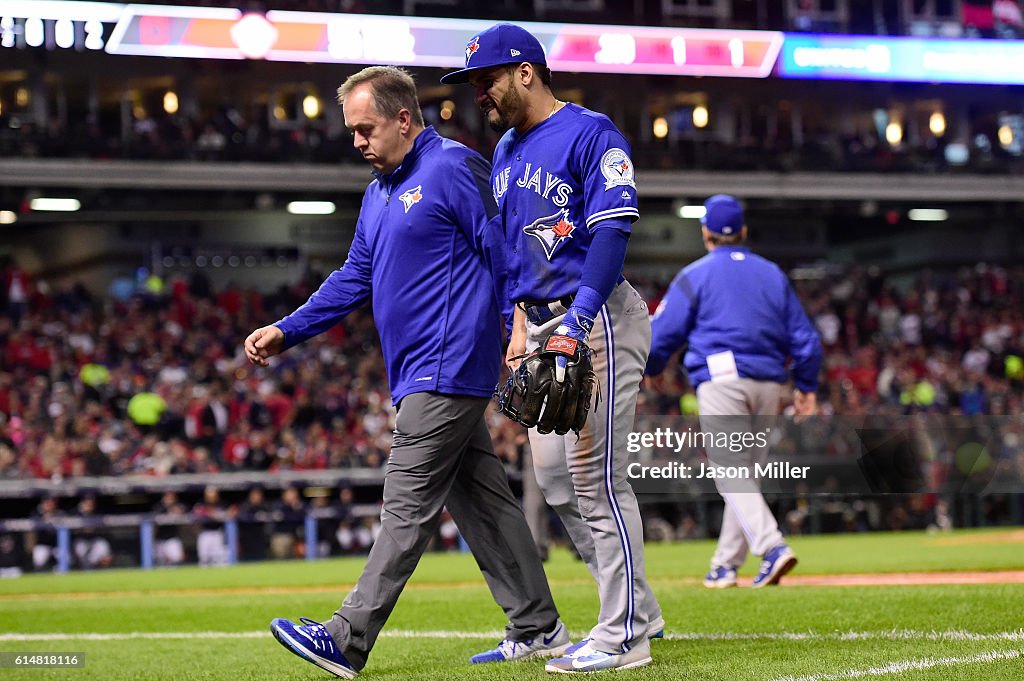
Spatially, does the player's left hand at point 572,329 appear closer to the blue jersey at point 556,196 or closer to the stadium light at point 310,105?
the blue jersey at point 556,196

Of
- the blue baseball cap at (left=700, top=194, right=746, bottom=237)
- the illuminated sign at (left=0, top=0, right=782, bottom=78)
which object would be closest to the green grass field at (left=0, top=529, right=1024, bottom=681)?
the blue baseball cap at (left=700, top=194, right=746, bottom=237)

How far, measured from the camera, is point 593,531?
4.61 meters

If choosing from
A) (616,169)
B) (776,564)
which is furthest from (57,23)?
A: (616,169)

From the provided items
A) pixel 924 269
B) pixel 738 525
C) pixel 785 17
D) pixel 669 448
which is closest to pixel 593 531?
pixel 738 525

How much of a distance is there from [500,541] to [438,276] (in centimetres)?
106

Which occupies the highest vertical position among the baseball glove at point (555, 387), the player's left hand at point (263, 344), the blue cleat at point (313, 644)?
the player's left hand at point (263, 344)

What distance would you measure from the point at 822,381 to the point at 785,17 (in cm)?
1258

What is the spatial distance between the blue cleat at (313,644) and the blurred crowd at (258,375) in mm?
12333

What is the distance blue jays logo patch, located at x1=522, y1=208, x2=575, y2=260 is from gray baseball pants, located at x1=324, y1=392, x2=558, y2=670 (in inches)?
24.9

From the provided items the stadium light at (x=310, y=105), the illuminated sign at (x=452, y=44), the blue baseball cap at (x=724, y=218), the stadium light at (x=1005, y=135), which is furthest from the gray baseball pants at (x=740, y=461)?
the stadium light at (x=1005, y=135)

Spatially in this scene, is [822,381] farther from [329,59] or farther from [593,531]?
[593,531]

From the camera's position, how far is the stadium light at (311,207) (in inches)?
1160

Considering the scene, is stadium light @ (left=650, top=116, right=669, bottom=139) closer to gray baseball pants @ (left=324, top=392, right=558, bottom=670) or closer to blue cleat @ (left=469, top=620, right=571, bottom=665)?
gray baseball pants @ (left=324, top=392, right=558, bottom=670)

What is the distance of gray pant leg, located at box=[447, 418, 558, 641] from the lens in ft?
16.4
